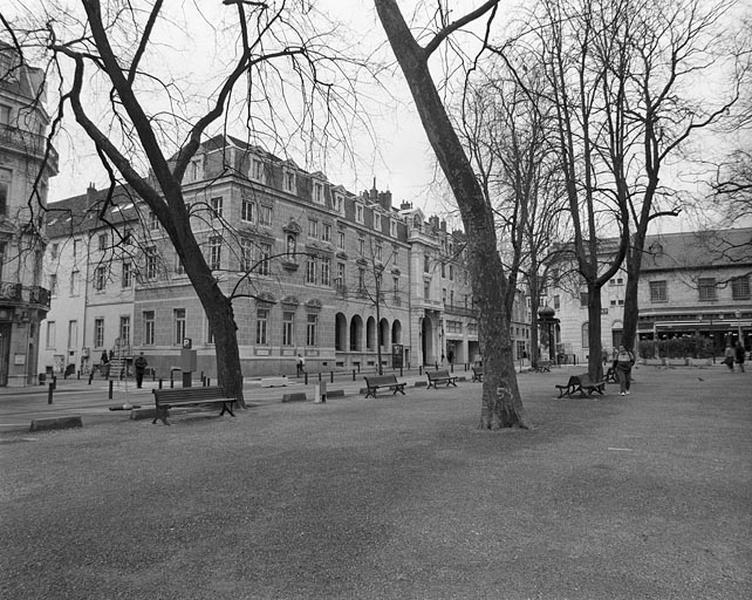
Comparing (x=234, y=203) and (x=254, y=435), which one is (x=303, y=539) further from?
(x=234, y=203)

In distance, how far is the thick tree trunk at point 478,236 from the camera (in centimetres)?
1042

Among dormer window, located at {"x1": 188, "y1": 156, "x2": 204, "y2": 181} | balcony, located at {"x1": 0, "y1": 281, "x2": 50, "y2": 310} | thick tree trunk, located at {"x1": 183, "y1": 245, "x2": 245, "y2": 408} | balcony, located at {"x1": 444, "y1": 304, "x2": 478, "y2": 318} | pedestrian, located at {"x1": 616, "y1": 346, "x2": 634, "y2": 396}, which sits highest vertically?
dormer window, located at {"x1": 188, "y1": 156, "x2": 204, "y2": 181}

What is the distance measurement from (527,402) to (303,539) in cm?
1196

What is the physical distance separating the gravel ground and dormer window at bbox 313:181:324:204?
116ft

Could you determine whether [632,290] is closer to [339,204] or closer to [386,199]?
[339,204]

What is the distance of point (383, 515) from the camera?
5.30m

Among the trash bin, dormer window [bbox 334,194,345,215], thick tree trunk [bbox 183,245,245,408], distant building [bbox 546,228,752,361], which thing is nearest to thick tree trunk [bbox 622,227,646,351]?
the trash bin

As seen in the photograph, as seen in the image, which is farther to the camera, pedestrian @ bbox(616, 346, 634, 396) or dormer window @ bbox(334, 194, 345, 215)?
dormer window @ bbox(334, 194, 345, 215)

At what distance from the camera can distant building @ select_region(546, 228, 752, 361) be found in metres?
54.6

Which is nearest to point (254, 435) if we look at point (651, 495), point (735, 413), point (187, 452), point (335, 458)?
point (187, 452)

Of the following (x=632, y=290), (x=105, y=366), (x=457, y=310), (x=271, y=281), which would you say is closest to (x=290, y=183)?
(x=271, y=281)

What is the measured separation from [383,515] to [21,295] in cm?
2872

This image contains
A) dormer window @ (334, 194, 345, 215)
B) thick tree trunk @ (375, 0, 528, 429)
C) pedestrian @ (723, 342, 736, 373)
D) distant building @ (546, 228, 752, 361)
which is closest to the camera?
thick tree trunk @ (375, 0, 528, 429)

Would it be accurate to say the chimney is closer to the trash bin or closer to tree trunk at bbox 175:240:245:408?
the trash bin
